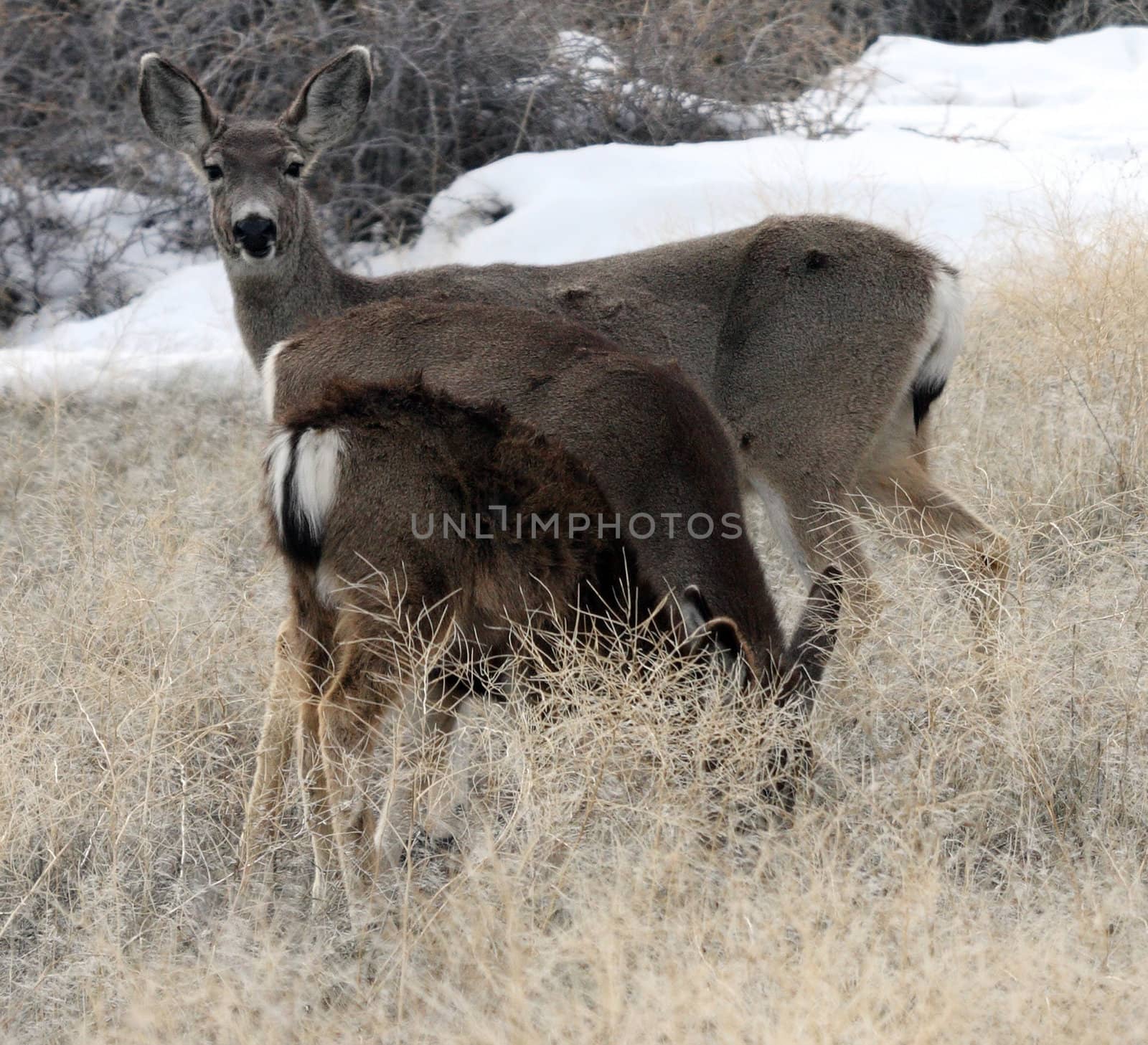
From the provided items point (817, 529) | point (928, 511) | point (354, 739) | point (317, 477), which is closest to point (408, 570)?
point (317, 477)

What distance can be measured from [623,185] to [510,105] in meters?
1.43

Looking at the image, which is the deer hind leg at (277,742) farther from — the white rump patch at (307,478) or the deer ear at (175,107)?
the deer ear at (175,107)

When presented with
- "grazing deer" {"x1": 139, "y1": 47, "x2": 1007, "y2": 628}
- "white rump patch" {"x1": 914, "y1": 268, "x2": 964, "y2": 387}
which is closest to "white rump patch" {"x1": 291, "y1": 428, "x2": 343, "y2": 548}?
"grazing deer" {"x1": 139, "y1": 47, "x2": 1007, "y2": 628}

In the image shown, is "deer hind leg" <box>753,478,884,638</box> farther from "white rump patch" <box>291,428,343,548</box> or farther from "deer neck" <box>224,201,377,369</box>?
"white rump patch" <box>291,428,343,548</box>

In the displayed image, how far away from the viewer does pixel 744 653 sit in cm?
364

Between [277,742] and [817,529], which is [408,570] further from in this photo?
[817,529]

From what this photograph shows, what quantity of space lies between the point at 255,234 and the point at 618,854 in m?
3.37

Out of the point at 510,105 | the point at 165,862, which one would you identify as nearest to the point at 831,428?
the point at 165,862

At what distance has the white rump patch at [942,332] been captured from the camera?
5.59 m

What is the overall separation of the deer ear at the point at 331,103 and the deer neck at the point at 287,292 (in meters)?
0.56

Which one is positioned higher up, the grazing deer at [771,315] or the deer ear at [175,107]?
the deer ear at [175,107]

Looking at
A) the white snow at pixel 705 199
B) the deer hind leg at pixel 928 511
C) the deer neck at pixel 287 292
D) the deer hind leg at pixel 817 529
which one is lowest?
the white snow at pixel 705 199

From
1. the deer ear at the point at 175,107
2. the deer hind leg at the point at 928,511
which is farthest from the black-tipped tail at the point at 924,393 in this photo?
the deer ear at the point at 175,107

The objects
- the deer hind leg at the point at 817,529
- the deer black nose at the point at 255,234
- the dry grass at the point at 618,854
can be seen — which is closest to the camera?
the dry grass at the point at 618,854
